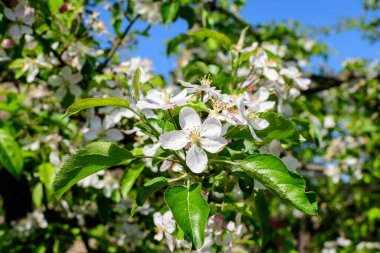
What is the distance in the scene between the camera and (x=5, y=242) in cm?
275

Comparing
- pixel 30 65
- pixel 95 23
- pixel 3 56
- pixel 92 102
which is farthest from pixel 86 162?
pixel 95 23

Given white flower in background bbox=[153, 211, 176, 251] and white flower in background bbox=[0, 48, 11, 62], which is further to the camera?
white flower in background bbox=[0, 48, 11, 62]

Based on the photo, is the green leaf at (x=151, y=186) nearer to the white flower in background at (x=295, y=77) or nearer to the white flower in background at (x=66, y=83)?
the white flower in background at (x=295, y=77)

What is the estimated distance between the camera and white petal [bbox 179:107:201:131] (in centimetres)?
95

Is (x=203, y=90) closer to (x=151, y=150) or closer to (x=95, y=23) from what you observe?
(x=151, y=150)

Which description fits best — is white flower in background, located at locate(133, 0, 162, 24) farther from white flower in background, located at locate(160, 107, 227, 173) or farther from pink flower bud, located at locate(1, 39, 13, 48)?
white flower in background, located at locate(160, 107, 227, 173)

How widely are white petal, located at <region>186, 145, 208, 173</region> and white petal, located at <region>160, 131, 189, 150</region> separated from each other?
2 cm

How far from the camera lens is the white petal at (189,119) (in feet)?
3.13

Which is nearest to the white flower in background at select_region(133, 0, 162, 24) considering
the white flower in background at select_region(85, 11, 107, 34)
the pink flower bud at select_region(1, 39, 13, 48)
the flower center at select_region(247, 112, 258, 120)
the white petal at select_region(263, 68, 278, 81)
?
the white flower in background at select_region(85, 11, 107, 34)

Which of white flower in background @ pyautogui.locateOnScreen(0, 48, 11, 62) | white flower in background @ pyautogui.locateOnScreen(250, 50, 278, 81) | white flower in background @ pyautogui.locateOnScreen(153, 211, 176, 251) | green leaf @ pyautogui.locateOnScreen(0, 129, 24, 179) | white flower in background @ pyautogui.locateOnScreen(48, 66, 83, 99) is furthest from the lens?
white flower in background @ pyautogui.locateOnScreen(0, 48, 11, 62)

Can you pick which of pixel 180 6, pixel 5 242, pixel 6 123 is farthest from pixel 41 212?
pixel 180 6

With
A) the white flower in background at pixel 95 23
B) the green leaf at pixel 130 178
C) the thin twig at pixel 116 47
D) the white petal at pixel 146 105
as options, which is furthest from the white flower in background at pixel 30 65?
the white petal at pixel 146 105

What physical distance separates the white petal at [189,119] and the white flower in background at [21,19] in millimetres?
972

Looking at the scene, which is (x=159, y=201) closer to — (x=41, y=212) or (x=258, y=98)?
(x=41, y=212)
